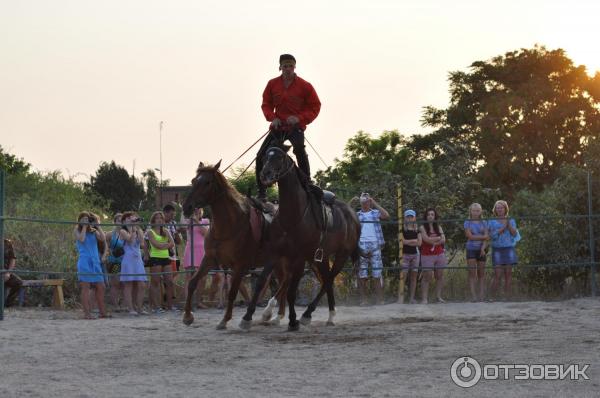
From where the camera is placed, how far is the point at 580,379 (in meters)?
7.57

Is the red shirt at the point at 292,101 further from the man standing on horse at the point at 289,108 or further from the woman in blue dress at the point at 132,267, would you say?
the woman in blue dress at the point at 132,267

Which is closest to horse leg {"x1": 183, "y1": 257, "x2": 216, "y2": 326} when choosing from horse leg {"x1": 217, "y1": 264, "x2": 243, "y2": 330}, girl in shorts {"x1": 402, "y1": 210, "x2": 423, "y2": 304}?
horse leg {"x1": 217, "y1": 264, "x2": 243, "y2": 330}

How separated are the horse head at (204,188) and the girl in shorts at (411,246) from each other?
5420 mm

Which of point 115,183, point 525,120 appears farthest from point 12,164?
point 525,120

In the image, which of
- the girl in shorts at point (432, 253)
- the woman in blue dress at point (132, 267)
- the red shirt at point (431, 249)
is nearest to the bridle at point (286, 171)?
the woman in blue dress at point (132, 267)

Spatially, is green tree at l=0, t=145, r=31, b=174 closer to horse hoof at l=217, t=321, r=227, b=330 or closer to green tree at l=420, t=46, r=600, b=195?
green tree at l=420, t=46, r=600, b=195

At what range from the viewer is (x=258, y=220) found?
13.4 metres

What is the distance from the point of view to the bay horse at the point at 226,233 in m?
12.7

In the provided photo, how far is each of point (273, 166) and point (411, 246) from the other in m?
6.05

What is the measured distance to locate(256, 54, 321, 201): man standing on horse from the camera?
12852 millimetres

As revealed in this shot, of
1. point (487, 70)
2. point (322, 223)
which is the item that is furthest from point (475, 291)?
point (487, 70)

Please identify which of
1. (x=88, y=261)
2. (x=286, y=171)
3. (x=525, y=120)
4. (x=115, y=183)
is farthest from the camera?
(x=115, y=183)

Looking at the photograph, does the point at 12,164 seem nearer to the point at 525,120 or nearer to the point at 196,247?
the point at 525,120

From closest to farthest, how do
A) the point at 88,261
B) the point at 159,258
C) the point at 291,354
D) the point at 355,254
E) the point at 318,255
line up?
1. the point at 291,354
2. the point at 318,255
3. the point at 88,261
4. the point at 355,254
5. the point at 159,258
